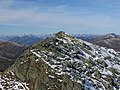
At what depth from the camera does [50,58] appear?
1955 inches

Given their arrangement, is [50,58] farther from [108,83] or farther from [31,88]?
[108,83]

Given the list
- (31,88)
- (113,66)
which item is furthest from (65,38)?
(31,88)

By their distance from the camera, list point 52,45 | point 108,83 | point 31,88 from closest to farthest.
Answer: point 31,88, point 108,83, point 52,45

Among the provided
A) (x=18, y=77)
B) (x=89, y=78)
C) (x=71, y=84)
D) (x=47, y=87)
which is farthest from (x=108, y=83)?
(x=18, y=77)

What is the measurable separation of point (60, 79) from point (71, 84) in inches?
81.8

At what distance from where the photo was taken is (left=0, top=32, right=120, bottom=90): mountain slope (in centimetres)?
4566

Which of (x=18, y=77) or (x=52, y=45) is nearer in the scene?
(x=18, y=77)

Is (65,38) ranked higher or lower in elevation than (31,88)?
higher

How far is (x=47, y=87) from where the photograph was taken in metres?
45.1

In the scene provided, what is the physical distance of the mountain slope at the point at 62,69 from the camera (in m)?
A: 45.7

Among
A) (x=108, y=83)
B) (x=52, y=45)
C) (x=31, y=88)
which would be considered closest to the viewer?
(x=31, y=88)

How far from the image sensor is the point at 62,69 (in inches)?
1885

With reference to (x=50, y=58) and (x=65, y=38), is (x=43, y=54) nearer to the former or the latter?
(x=50, y=58)

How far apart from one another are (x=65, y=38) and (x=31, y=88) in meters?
15.6
